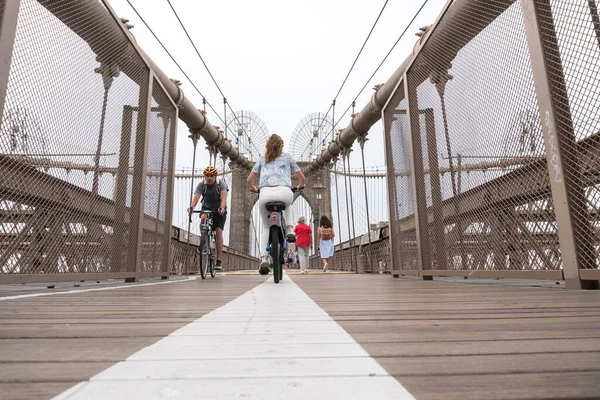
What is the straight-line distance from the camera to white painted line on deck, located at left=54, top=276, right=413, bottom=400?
0.43 m

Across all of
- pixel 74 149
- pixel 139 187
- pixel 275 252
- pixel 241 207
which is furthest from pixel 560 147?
pixel 241 207

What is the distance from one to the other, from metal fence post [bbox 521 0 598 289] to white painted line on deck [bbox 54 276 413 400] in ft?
5.33

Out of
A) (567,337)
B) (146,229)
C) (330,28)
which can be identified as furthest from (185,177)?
(567,337)

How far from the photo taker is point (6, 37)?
1925 millimetres

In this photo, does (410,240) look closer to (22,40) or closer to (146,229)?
(146,229)

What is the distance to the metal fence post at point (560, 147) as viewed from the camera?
77.4 inches

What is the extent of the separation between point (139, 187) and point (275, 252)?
4.60ft

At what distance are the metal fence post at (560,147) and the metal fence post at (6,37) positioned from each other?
8.25 ft

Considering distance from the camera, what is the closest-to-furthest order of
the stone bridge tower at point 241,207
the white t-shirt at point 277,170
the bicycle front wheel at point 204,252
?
1. the white t-shirt at point 277,170
2. the bicycle front wheel at point 204,252
3. the stone bridge tower at point 241,207

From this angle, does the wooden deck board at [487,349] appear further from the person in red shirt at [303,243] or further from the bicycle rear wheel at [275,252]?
the person in red shirt at [303,243]

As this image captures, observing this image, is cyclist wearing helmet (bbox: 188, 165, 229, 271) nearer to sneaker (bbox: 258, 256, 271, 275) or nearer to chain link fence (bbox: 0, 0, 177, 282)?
chain link fence (bbox: 0, 0, 177, 282)

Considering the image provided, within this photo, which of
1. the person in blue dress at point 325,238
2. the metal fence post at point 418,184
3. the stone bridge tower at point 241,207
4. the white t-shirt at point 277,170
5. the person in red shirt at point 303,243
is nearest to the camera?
the white t-shirt at point 277,170

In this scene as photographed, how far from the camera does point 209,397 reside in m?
0.41

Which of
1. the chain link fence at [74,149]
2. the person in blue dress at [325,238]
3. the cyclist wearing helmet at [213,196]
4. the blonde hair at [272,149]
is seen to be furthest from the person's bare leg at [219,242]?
the person in blue dress at [325,238]
